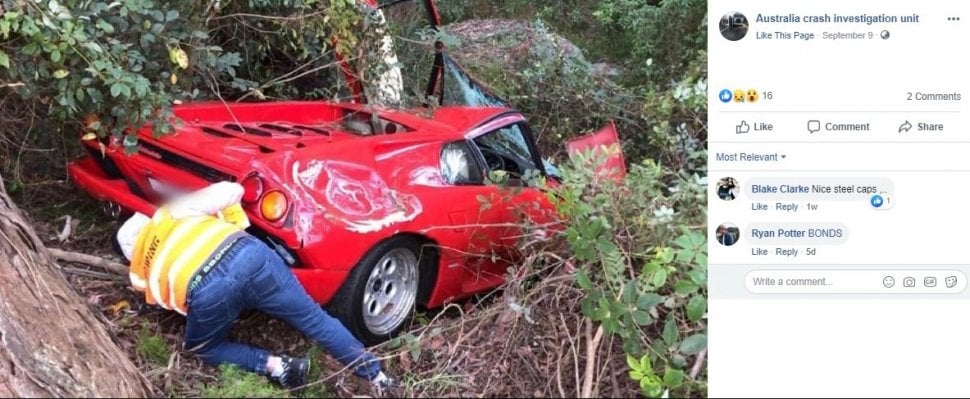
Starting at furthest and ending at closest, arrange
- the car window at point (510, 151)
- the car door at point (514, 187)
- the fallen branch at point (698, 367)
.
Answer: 1. the car window at point (510, 151)
2. the car door at point (514, 187)
3. the fallen branch at point (698, 367)

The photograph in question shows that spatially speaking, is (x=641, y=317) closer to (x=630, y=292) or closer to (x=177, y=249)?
(x=630, y=292)

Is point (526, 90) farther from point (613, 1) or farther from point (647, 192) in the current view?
point (647, 192)

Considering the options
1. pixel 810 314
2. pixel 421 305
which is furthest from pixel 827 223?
pixel 421 305

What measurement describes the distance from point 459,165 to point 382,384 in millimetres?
1490

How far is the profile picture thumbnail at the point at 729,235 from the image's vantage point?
2.38m

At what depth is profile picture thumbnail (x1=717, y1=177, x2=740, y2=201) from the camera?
2.38m

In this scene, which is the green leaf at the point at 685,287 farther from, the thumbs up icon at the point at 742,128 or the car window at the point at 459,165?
the car window at the point at 459,165

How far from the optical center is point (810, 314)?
230 cm

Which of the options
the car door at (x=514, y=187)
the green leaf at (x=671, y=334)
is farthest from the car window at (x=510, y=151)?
the green leaf at (x=671, y=334)

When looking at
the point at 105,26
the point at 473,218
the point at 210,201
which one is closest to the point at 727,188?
the point at 473,218

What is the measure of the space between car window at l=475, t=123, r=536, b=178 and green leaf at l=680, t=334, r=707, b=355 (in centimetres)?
206

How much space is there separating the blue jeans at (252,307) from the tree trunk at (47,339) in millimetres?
356

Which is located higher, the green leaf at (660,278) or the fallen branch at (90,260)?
the green leaf at (660,278)

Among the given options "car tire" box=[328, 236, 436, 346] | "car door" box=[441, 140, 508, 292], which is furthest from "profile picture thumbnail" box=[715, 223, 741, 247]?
"car tire" box=[328, 236, 436, 346]
